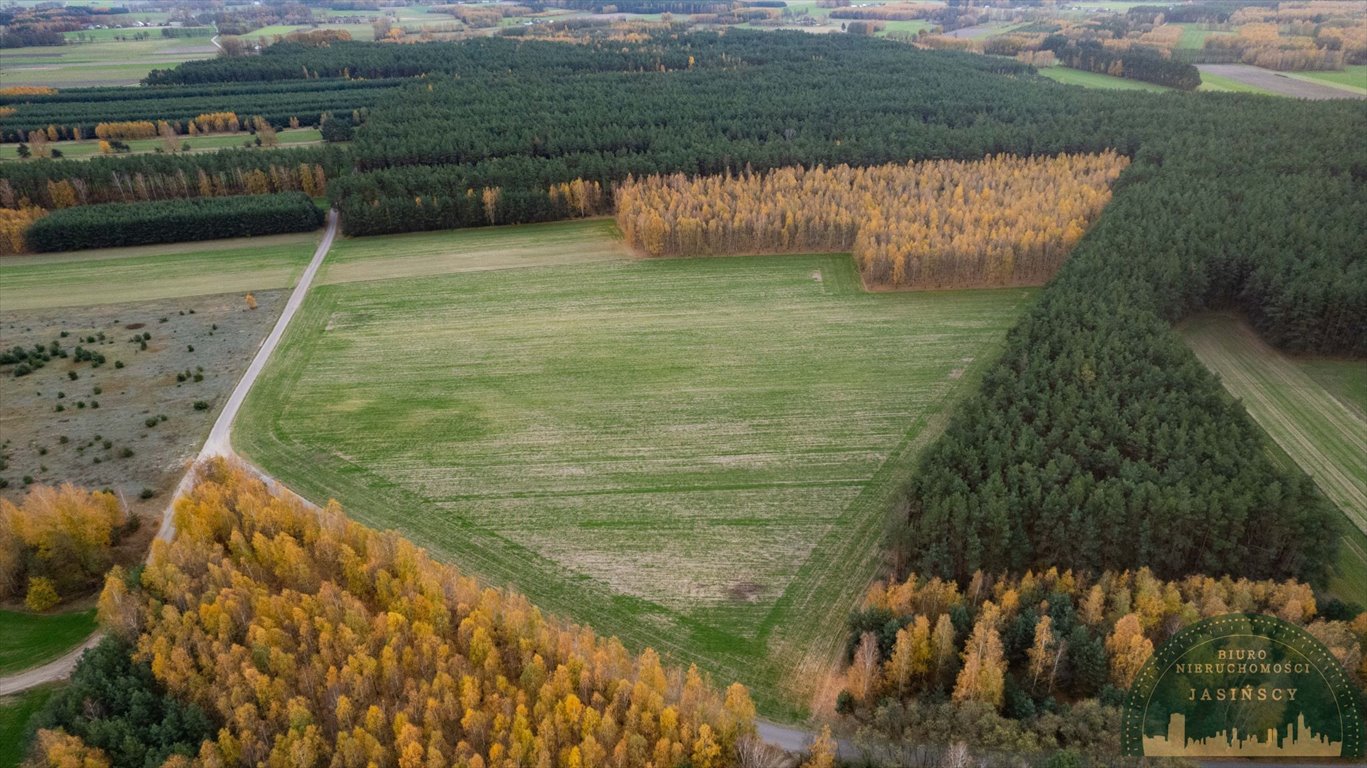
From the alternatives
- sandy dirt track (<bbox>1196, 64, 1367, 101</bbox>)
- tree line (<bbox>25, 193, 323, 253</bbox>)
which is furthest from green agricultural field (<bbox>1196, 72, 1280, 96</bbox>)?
tree line (<bbox>25, 193, 323, 253</bbox>)

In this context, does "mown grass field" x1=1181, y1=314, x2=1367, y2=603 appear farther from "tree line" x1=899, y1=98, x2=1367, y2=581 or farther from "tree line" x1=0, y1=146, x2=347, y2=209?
"tree line" x1=0, y1=146, x2=347, y2=209

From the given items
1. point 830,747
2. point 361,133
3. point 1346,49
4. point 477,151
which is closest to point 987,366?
point 830,747

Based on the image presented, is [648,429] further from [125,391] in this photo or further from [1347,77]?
[1347,77]

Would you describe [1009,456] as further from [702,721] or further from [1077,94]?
[1077,94]

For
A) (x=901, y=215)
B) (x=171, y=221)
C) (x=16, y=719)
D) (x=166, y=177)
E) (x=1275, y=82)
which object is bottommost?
(x=16, y=719)

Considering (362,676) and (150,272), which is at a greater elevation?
(150,272)

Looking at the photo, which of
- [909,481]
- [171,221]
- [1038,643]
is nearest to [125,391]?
[171,221]

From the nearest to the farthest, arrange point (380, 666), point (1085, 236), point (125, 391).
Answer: point (380, 666) → point (125, 391) → point (1085, 236)
